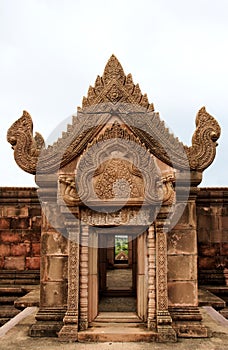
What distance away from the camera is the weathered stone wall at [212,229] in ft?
38.3

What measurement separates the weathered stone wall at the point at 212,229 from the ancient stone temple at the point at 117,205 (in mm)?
4916

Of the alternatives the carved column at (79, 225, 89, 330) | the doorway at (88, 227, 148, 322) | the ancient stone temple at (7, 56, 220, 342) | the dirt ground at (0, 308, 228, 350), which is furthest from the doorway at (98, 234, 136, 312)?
the dirt ground at (0, 308, 228, 350)

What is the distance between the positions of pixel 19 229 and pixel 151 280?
6.79 meters

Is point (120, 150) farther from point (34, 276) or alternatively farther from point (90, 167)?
point (34, 276)

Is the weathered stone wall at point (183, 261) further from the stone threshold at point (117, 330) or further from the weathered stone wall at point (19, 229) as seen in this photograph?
the weathered stone wall at point (19, 229)

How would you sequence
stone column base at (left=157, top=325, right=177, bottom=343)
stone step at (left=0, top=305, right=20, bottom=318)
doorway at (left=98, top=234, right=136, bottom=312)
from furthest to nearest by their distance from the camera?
stone step at (left=0, top=305, right=20, bottom=318) → doorway at (left=98, top=234, right=136, bottom=312) → stone column base at (left=157, top=325, right=177, bottom=343)

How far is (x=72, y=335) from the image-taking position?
6.46 meters

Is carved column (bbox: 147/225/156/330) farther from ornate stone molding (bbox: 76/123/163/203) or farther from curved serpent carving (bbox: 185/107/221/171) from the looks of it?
curved serpent carving (bbox: 185/107/221/171)

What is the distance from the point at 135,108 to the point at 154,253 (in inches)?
110

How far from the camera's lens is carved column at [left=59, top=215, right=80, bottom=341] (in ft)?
21.3

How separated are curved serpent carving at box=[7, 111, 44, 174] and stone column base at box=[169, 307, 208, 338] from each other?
12.6 ft

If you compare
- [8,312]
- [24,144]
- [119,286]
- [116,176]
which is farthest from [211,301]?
[24,144]

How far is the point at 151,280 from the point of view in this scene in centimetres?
676

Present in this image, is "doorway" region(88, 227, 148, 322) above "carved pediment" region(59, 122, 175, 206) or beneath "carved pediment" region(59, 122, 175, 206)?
beneath
